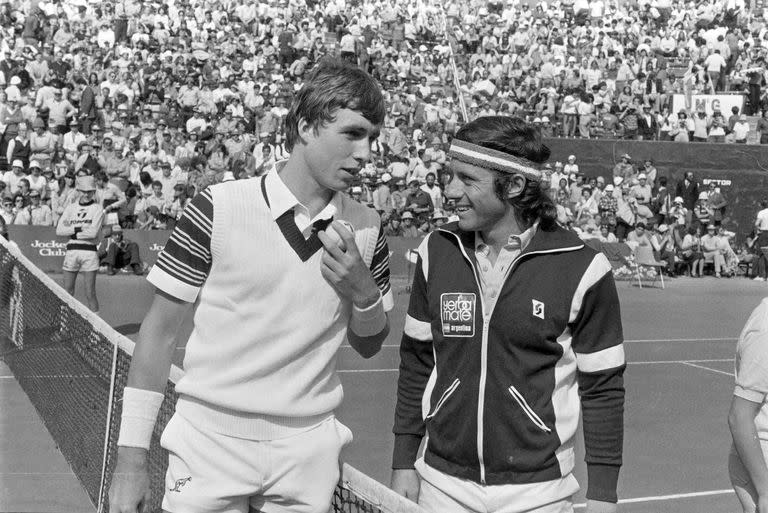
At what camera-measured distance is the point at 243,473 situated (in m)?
3.06

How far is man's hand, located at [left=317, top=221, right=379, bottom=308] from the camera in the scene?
311cm

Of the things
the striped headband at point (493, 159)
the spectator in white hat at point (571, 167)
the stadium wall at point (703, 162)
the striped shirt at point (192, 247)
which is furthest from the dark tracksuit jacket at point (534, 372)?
the stadium wall at point (703, 162)

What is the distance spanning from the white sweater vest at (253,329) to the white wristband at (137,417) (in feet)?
0.37

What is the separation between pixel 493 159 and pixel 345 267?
29.5 inches

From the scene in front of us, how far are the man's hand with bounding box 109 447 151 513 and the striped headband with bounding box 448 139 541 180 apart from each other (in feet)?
4.46

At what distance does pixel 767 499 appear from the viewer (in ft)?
13.1

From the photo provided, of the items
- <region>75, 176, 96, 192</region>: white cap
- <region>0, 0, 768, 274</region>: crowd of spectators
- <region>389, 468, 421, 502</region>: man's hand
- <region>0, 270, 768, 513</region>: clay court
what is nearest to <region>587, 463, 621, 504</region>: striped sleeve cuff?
<region>389, 468, 421, 502</region>: man's hand

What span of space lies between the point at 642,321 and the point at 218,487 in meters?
16.8

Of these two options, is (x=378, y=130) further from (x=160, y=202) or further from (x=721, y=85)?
(x=721, y=85)

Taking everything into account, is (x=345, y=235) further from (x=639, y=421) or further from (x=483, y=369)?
(x=639, y=421)

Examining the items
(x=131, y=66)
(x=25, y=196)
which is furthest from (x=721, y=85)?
(x=25, y=196)

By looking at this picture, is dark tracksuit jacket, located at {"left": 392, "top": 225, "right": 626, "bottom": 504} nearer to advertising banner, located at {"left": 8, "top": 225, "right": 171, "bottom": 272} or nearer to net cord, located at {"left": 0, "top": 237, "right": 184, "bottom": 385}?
net cord, located at {"left": 0, "top": 237, "right": 184, "bottom": 385}

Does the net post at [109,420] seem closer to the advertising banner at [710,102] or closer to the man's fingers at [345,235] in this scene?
the man's fingers at [345,235]

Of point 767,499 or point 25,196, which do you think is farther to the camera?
point 25,196
